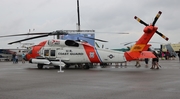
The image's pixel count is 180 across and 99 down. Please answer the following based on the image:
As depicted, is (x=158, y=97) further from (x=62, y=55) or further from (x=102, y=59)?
(x=62, y=55)

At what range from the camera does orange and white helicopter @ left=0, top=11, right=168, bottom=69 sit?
21.5 metres

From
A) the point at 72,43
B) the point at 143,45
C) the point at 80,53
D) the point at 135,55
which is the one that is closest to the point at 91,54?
the point at 80,53

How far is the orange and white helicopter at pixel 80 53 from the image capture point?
2153 cm

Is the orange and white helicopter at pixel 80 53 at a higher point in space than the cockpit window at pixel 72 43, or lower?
lower

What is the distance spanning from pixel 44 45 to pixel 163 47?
50105mm

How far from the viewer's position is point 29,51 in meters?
26.8

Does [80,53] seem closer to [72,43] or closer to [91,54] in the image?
[91,54]

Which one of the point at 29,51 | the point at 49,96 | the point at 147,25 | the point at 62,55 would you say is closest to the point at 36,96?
the point at 49,96

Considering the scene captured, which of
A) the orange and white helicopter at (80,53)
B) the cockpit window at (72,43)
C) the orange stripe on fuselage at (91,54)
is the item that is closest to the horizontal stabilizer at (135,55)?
the orange and white helicopter at (80,53)

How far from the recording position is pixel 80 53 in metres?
23.9

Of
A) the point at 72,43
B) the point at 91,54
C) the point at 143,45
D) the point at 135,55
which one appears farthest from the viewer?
the point at 72,43

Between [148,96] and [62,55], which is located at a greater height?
[62,55]

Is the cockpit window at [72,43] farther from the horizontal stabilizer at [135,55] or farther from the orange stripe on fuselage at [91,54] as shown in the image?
the horizontal stabilizer at [135,55]

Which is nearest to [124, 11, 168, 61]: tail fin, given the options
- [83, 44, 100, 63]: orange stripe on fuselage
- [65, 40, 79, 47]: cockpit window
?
[83, 44, 100, 63]: orange stripe on fuselage
